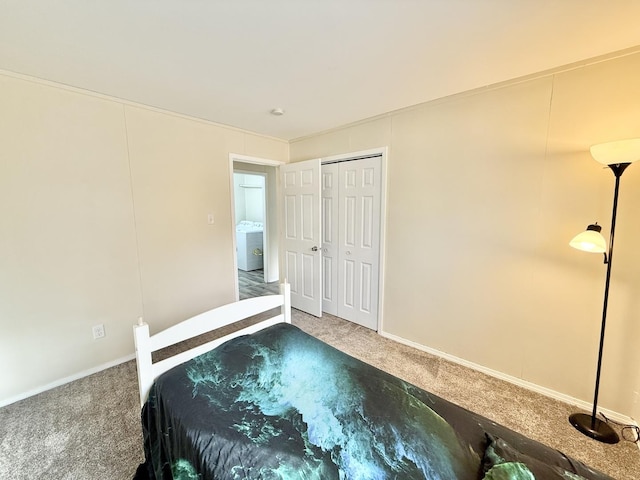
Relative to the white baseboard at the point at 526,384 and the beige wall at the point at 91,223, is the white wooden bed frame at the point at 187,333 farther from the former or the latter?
the white baseboard at the point at 526,384

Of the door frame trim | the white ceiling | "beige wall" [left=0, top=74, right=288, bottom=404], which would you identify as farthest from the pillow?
"beige wall" [left=0, top=74, right=288, bottom=404]

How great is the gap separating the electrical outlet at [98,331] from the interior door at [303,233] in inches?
83.6

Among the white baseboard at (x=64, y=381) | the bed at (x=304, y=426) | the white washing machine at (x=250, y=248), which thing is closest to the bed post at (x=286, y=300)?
the bed at (x=304, y=426)

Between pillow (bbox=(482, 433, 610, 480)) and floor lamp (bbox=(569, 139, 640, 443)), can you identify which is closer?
pillow (bbox=(482, 433, 610, 480))

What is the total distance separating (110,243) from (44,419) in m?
1.33

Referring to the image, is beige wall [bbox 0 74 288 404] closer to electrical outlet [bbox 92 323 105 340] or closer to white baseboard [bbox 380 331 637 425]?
electrical outlet [bbox 92 323 105 340]

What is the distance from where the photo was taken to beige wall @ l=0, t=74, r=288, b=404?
193 centimetres

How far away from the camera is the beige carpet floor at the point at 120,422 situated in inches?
57.9

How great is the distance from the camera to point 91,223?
223 cm

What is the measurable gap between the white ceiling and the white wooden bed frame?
1.58 meters

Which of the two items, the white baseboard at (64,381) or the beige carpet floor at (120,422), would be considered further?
the white baseboard at (64,381)

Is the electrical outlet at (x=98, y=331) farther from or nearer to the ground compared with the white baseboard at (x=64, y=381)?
farther from the ground

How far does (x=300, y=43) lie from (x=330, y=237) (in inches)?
87.3

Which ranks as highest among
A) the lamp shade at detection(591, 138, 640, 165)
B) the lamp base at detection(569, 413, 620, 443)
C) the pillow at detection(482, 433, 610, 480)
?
the lamp shade at detection(591, 138, 640, 165)
